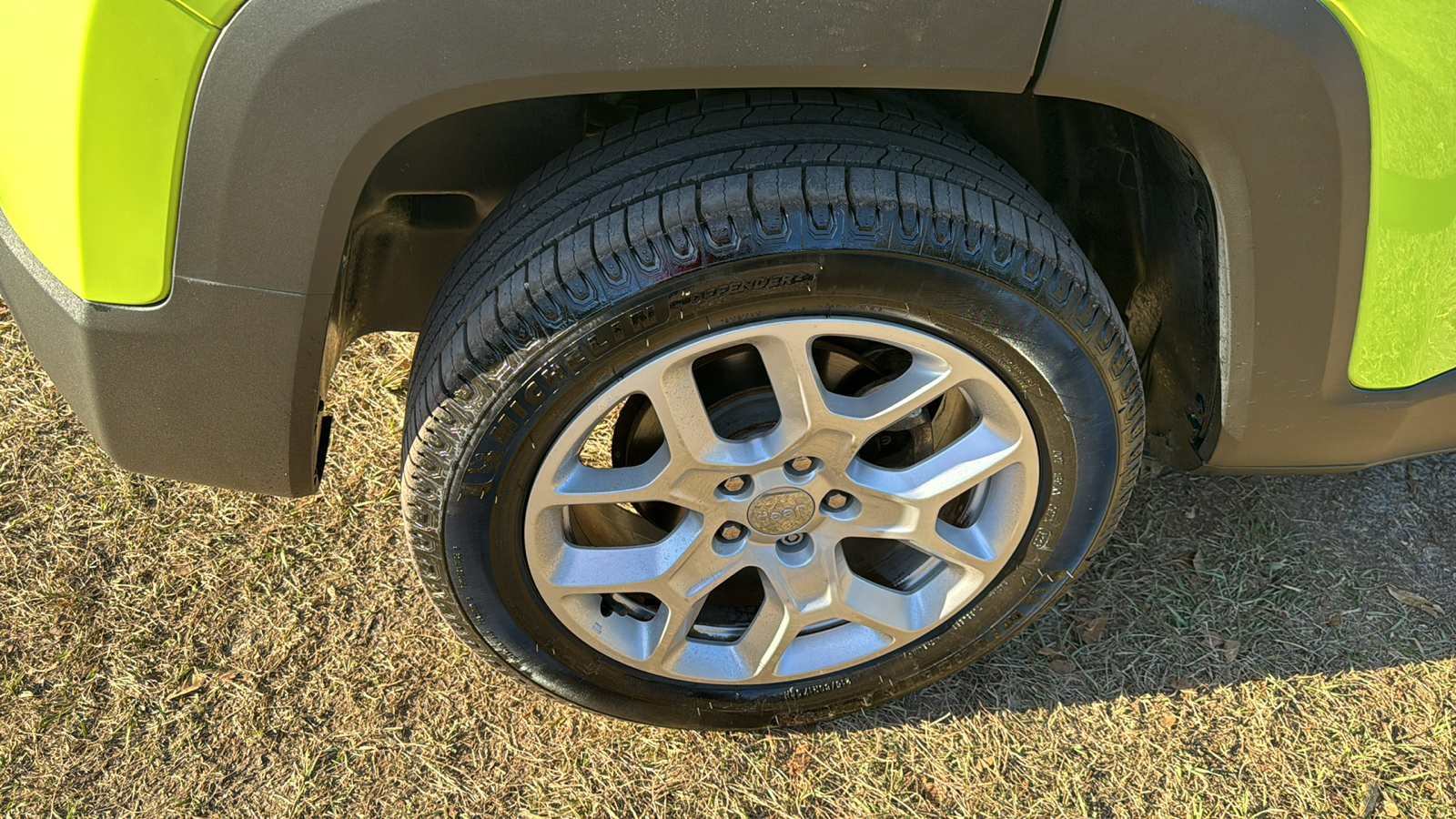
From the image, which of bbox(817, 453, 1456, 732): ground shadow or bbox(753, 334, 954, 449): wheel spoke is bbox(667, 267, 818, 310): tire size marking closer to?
bbox(753, 334, 954, 449): wheel spoke

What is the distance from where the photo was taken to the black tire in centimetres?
142

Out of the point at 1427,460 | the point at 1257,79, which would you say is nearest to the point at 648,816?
the point at 1257,79

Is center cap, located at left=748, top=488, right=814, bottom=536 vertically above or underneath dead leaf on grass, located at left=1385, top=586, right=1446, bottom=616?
above

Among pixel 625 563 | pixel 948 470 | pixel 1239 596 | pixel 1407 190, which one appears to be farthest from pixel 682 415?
pixel 1239 596

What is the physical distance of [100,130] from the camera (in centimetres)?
122

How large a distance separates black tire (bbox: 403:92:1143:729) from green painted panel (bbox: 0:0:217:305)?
43cm

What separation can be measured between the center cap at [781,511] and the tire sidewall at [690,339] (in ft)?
1.16

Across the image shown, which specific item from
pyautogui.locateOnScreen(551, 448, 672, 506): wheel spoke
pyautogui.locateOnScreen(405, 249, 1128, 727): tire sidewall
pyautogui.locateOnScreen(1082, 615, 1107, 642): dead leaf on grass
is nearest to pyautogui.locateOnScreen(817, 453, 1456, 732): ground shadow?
pyautogui.locateOnScreen(1082, 615, 1107, 642): dead leaf on grass

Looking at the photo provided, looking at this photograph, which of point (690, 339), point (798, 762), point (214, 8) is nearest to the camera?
point (214, 8)

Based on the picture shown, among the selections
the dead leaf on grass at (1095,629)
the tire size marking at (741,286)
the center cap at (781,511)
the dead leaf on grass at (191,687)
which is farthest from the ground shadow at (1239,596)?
the dead leaf on grass at (191,687)

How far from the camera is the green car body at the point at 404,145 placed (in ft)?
3.97

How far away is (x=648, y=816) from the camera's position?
6.52ft

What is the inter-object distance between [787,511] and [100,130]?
112 centimetres

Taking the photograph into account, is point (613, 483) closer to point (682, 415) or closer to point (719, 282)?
point (682, 415)
